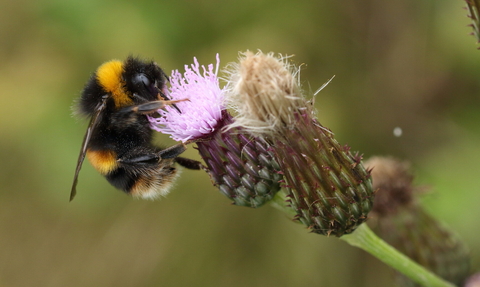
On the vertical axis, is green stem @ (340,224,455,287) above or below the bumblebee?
below

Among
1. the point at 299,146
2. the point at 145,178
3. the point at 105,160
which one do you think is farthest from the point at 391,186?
the point at 105,160

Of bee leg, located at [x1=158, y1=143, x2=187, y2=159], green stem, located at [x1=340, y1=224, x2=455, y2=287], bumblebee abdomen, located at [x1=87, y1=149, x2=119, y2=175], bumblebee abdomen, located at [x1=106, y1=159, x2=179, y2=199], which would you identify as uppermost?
bee leg, located at [x1=158, y1=143, x2=187, y2=159]

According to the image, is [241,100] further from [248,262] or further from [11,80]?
[11,80]

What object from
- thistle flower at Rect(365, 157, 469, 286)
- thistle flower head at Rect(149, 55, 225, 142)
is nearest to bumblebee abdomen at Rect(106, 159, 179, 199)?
thistle flower head at Rect(149, 55, 225, 142)

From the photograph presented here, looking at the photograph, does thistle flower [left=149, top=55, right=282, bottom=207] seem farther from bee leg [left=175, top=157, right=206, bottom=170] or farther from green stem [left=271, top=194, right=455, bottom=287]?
bee leg [left=175, top=157, right=206, bottom=170]

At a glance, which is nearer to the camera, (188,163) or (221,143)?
(221,143)

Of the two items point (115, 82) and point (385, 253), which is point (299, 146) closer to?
point (385, 253)
